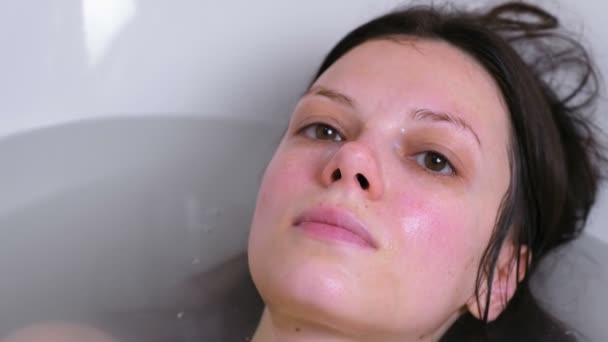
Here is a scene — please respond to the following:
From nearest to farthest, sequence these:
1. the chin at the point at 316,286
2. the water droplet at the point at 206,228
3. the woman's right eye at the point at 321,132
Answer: the chin at the point at 316,286 < the woman's right eye at the point at 321,132 < the water droplet at the point at 206,228

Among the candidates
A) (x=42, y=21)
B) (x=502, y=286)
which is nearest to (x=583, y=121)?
(x=502, y=286)

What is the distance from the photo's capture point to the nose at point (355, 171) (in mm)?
674

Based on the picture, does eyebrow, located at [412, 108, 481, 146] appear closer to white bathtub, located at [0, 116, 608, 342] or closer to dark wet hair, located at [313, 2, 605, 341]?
dark wet hair, located at [313, 2, 605, 341]

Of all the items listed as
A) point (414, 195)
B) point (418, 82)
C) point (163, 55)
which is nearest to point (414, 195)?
point (414, 195)

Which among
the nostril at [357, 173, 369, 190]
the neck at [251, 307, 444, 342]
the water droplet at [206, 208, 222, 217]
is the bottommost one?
the water droplet at [206, 208, 222, 217]

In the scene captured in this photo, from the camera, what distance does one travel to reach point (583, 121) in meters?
0.96

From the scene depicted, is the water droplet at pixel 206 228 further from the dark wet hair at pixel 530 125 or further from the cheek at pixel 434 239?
the cheek at pixel 434 239

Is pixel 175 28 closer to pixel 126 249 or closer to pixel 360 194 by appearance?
pixel 126 249

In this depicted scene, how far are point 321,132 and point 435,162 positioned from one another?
0.12 m

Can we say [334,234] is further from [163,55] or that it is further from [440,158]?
[163,55]

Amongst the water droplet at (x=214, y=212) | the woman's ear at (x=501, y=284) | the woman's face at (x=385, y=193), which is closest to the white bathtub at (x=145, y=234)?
the water droplet at (x=214, y=212)

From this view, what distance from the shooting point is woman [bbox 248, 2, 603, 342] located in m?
0.67

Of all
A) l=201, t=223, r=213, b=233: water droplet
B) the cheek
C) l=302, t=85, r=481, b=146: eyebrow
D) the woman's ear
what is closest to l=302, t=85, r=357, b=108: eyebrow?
l=302, t=85, r=481, b=146: eyebrow

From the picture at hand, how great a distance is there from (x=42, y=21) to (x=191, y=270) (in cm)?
42
